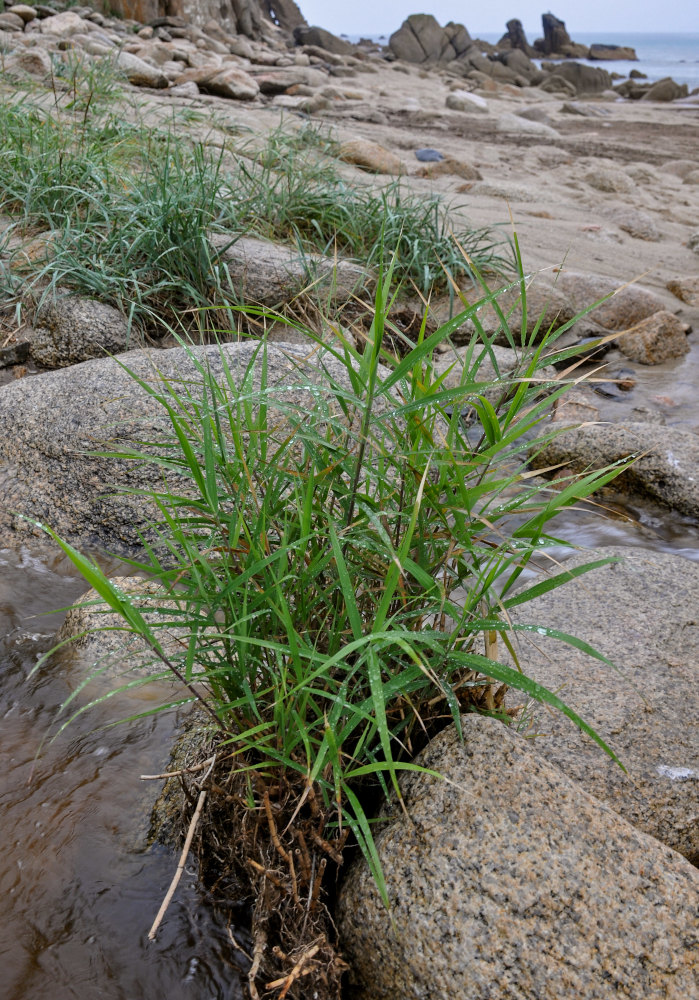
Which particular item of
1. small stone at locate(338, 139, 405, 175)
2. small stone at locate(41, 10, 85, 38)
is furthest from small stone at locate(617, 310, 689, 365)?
small stone at locate(41, 10, 85, 38)

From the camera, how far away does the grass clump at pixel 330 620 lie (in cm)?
137

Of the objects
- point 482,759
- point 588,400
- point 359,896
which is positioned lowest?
point 588,400

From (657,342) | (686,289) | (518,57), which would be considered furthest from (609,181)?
(518,57)

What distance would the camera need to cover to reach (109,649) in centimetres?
242

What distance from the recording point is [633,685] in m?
1.92

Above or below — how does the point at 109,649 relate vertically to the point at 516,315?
below

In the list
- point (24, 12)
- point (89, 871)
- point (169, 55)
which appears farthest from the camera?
point (169, 55)

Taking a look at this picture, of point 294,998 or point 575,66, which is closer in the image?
point 294,998

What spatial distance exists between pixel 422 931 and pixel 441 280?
417 cm

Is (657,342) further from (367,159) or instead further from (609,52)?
(609,52)

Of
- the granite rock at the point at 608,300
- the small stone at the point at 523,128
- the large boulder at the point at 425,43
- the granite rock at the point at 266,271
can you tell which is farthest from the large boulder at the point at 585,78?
the granite rock at the point at 266,271

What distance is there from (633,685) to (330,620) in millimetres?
817

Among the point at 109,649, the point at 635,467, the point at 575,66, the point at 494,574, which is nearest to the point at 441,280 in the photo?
the point at 635,467

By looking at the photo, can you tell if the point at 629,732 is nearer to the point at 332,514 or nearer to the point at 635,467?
the point at 332,514
